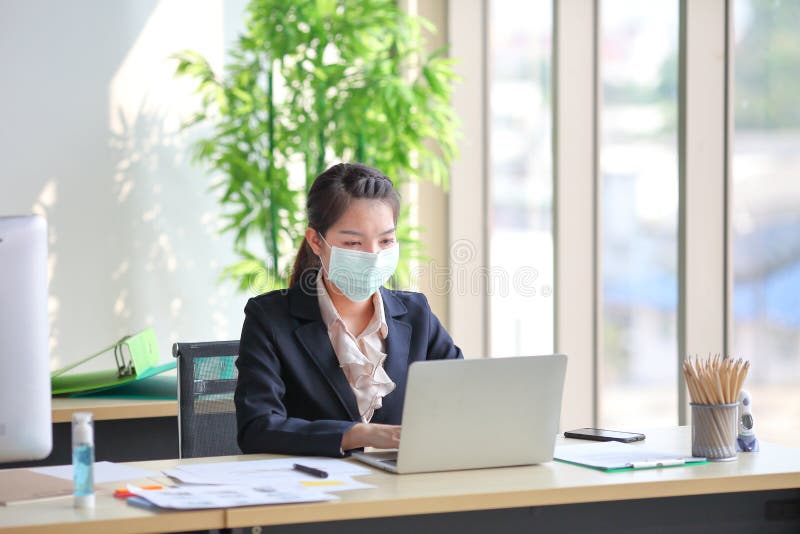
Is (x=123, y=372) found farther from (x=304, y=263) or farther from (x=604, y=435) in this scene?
(x=604, y=435)

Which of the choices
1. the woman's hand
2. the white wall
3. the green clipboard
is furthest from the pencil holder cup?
the white wall

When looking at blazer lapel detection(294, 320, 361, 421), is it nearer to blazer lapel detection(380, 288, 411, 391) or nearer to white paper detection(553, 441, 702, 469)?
blazer lapel detection(380, 288, 411, 391)

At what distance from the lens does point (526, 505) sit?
1.84 m

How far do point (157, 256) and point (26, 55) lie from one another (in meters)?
1.15

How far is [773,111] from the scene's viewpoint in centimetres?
355

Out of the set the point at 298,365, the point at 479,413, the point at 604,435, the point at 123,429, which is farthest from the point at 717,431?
the point at 123,429

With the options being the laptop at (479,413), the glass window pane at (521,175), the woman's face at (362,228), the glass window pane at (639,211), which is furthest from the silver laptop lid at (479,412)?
the glass window pane at (521,175)

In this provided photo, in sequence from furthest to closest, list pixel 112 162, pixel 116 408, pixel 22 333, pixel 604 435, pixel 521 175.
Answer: pixel 112 162 → pixel 521 175 → pixel 116 408 → pixel 604 435 → pixel 22 333

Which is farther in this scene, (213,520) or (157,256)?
(157,256)

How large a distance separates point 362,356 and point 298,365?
0.15 meters

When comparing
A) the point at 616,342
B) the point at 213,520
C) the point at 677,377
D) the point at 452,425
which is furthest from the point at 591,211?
the point at 213,520

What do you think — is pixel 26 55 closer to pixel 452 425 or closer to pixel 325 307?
pixel 325 307

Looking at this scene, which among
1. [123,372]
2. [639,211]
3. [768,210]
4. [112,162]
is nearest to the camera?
[123,372]

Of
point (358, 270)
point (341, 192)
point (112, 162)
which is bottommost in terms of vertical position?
point (358, 270)
